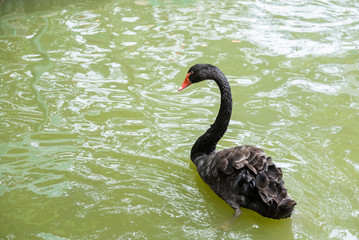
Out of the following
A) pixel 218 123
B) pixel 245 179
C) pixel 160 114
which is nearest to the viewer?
pixel 245 179

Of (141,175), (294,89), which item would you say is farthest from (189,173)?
(294,89)

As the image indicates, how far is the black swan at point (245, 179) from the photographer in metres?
3.26

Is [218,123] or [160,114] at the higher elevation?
[218,123]

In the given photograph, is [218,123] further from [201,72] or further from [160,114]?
[160,114]

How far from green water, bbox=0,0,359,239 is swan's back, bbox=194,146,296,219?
0.48ft

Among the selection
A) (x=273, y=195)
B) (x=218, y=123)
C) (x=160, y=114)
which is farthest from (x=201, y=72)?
(x=273, y=195)

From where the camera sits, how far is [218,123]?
402cm

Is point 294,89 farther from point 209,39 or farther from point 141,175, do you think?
point 141,175

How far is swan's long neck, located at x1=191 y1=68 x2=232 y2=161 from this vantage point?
3.98 m

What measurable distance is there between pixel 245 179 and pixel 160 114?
1670 millimetres

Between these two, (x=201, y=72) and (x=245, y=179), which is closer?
(x=245, y=179)

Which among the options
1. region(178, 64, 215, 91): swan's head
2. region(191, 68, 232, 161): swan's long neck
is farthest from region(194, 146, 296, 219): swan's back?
region(178, 64, 215, 91): swan's head

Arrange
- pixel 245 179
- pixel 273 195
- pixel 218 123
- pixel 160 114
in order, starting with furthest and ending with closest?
pixel 160 114 → pixel 218 123 → pixel 245 179 → pixel 273 195

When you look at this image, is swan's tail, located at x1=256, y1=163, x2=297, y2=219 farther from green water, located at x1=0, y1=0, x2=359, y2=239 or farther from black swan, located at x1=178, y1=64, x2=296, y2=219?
green water, located at x1=0, y1=0, x2=359, y2=239
